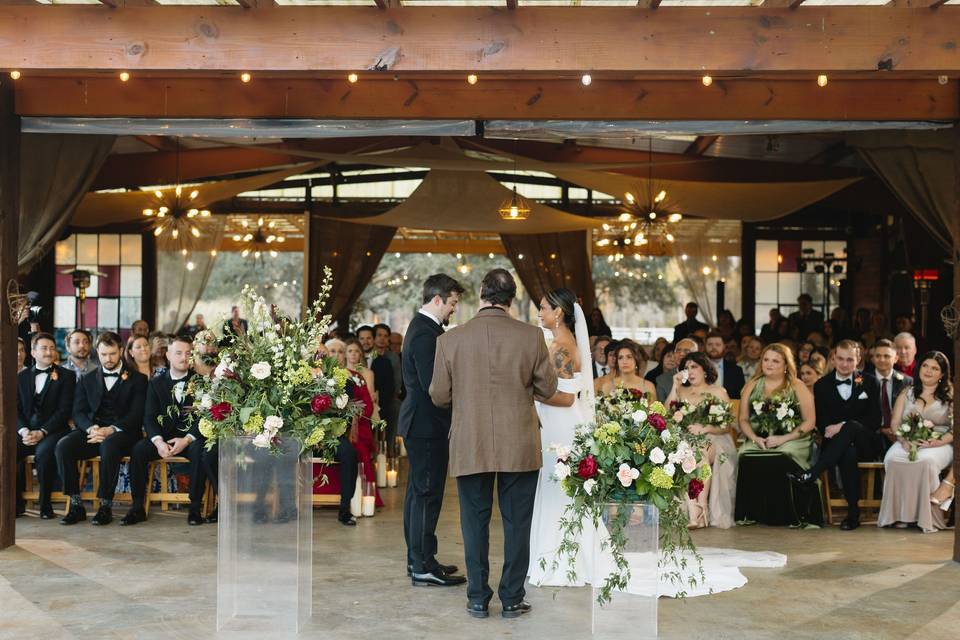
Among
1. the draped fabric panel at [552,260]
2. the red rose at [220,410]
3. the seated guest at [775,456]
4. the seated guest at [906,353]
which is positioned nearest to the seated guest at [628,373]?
the seated guest at [775,456]

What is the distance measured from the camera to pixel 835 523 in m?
7.85

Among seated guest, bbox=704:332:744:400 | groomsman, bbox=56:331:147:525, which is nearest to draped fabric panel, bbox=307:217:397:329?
seated guest, bbox=704:332:744:400

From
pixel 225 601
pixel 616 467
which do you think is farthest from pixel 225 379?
pixel 616 467

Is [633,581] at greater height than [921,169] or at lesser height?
lesser

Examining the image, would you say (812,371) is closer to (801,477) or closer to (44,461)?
(801,477)

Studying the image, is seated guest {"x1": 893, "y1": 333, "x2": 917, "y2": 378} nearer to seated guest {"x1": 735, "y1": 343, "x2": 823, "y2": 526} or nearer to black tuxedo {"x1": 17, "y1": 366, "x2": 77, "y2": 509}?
seated guest {"x1": 735, "y1": 343, "x2": 823, "y2": 526}

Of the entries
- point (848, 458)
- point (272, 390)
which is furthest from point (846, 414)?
point (272, 390)

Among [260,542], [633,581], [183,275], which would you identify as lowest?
[633,581]

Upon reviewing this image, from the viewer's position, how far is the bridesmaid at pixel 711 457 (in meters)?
7.59

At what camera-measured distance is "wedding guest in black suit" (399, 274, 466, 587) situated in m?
5.61

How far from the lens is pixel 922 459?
7590 millimetres

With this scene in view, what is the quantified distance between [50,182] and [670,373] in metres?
5.23

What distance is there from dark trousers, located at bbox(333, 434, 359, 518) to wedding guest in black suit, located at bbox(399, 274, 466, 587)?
5.88ft

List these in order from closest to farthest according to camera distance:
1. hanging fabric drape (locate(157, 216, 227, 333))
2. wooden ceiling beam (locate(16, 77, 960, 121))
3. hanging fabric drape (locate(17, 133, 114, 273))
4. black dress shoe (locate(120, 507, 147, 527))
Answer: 1. wooden ceiling beam (locate(16, 77, 960, 121))
2. hanging fabric drape (locate(17, 133, 114, 273))
3. black dress shoe (locate(120, 507, 147, 527))
4. hanging fabric drape (locate(157, 216, 227, 333))
